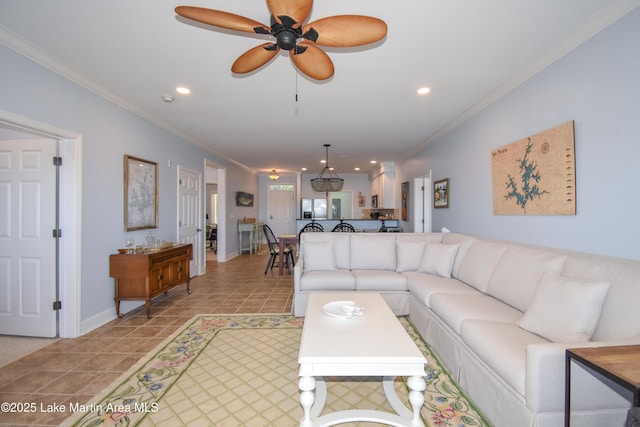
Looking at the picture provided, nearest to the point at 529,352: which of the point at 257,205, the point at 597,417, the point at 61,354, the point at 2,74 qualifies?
the point at 597,417

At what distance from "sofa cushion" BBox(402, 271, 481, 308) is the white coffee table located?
915mm

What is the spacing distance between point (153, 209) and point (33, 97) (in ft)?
6.13

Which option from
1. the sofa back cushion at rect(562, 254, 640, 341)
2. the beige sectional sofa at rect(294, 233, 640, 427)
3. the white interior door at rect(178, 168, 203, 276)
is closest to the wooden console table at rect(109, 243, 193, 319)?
the white interior door at rect(178, 168, 203, 276)

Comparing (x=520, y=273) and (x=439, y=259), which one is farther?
(x=439, y=259)

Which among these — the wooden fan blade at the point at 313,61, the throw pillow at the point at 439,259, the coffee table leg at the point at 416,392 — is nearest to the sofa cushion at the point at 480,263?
the throw pillow at the point at 439,259

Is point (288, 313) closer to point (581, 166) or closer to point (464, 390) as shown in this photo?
point (464, 390)

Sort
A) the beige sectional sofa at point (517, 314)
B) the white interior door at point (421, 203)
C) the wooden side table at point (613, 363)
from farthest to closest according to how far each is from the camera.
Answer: the white interior door at point (421, 203)
the beige sectional sofa at point (517, 314)
the wooden side table at point (613, 363)

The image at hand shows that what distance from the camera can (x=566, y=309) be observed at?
157cm

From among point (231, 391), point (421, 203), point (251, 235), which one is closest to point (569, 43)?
point (231, 391)

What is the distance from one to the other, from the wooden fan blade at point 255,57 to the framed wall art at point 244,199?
6.09 metres

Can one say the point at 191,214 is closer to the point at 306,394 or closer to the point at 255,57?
the point at 255,57

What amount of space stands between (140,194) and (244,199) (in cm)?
453

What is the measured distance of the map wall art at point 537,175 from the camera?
2211 mm

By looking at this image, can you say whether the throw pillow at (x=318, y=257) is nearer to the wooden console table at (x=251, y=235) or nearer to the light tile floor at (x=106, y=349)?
the light tile floor at (x=106, y=349)
